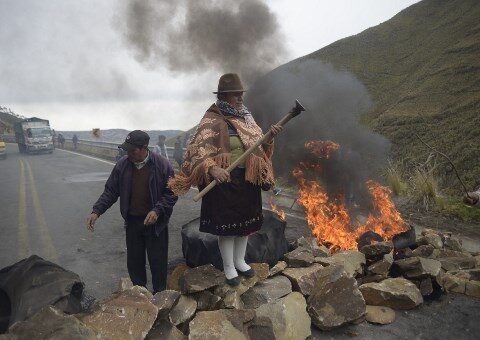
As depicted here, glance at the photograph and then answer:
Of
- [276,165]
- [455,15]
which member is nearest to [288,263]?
[276,165]

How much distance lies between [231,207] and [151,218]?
2.56 feet

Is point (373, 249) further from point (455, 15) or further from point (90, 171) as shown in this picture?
point (455, 15)

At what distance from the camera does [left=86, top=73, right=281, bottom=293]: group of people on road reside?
327 cm

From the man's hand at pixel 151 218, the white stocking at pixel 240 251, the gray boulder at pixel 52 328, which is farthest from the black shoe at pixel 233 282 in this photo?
the gray boulder at pixel 52 328

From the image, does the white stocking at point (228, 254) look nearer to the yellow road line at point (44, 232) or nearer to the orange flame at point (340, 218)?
the orange flame at point (340, 218)

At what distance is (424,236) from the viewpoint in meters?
4.88

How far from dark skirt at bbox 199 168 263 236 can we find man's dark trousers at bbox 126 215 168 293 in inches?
24.4

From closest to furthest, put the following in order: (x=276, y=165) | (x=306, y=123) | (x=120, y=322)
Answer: (x=120, y=322) → (x=276, y=165) → (x=306, y=123)

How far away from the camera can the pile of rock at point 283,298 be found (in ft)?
8.61

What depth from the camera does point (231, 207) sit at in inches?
132

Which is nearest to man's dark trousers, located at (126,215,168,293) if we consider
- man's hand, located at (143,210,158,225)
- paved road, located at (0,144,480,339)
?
man's hand, located at (143,210,158,225)

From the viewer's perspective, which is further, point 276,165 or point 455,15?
point 455,15

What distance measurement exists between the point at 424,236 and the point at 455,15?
2265cm

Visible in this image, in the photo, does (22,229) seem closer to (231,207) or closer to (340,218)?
(231,207)
